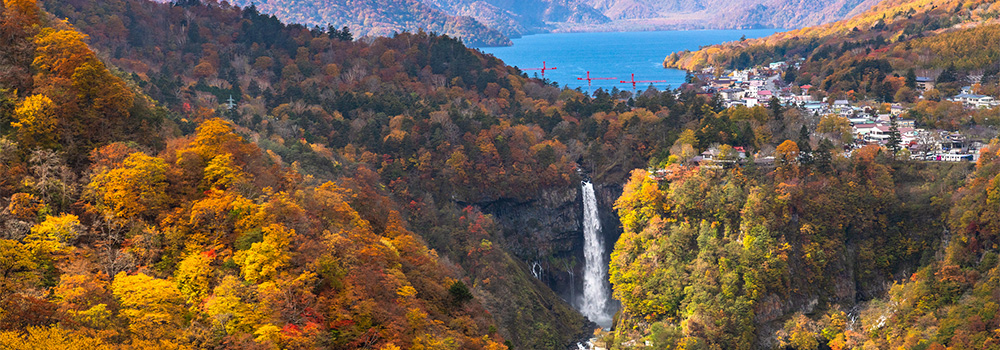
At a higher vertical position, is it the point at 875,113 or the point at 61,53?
the point at 61,53

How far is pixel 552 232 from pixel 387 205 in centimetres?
1915

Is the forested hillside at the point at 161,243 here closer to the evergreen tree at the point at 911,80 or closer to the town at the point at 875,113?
the town at the point at 875,113

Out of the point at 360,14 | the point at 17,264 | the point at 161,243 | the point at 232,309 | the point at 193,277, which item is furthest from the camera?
the point at 360,14

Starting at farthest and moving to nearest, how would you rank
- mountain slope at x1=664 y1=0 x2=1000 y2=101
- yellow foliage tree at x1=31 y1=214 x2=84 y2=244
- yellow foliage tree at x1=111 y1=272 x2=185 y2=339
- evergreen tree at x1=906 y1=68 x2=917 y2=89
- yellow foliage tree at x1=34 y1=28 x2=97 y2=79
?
mountain slope at x1=664 y1=0 x2=1000 y2=101
evergreen tree at x1=906 y1=68 x2=917 y2=89
yellow foliage tree at x1=34 y1=28 x2=97 y2=79
yellow foliage tree at x1=31 y1=214 x2=84 y2=244
yellow foliage tree at x1=111 y1=272 x2=185 y2=339

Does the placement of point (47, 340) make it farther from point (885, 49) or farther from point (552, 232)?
point (885, 49)

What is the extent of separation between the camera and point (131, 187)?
28156 millimetres

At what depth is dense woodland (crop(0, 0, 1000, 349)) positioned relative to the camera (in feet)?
84.2

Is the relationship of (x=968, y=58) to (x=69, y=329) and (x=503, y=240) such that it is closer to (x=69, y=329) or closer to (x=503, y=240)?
(x=503, y=240)

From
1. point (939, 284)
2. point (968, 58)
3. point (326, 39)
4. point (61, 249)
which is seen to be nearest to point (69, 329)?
point (61, 249)

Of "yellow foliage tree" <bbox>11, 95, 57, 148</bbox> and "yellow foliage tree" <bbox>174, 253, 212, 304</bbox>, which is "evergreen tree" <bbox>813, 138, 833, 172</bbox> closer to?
"yellow foliage tree" <bbox>174, 253, 212, 304</bbox>

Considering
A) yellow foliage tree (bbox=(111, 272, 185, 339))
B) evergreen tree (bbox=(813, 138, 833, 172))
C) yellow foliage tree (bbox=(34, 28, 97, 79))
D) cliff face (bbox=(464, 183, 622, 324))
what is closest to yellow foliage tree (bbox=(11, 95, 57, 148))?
yellow foliage tree (bbox=(34, 28, 97, 79))

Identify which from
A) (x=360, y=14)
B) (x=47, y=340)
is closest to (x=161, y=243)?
(x=47, y=340)

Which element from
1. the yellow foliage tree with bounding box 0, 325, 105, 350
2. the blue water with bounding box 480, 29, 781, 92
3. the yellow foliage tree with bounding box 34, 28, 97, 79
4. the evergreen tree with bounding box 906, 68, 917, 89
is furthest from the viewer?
the blue water with bounding box 480, 29, 781, 92

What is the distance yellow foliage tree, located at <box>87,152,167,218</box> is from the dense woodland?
83 mm
